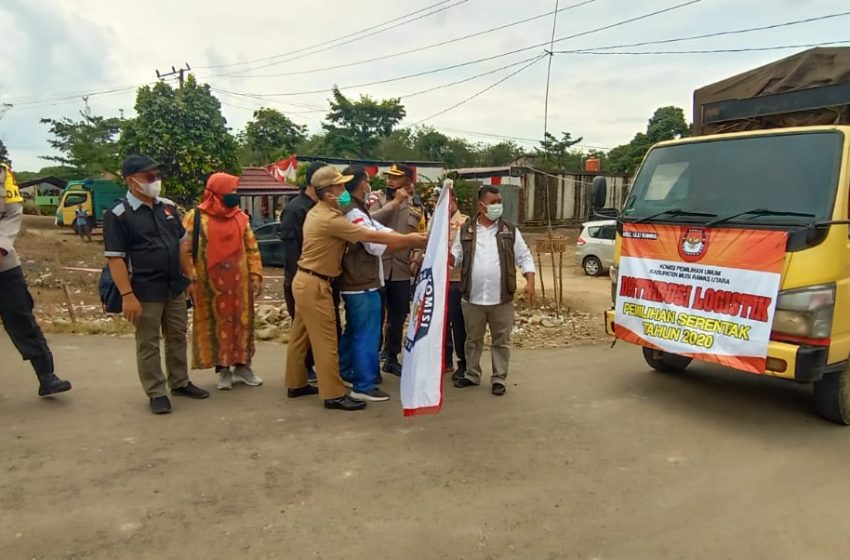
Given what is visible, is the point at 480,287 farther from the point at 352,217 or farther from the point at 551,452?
the point at 551,452

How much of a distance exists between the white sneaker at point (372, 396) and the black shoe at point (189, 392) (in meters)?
1.14

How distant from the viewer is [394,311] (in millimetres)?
5438

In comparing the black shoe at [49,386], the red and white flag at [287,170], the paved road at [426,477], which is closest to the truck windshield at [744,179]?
the paved road at [426,477]

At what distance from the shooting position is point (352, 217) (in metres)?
4.34

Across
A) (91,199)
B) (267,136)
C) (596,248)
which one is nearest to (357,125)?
(267,136)

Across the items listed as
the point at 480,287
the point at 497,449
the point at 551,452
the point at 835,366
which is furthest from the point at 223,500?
the point at 835,366

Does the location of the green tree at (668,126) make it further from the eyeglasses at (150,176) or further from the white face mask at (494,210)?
the eyeglasses at (150,176)

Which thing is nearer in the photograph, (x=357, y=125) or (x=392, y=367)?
(x=392, y=367)

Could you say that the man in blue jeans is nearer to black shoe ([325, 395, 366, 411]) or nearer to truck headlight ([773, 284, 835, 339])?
black shoe ([325, 395, 366, 411])

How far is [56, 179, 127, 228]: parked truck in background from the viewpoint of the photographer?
25.5 m

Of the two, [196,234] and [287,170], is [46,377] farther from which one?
[287,170]

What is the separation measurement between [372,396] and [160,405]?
1500 mm

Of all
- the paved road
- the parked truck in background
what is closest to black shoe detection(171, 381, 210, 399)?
the paved road

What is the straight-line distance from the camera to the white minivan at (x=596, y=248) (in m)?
14.6
